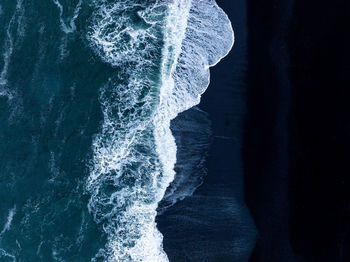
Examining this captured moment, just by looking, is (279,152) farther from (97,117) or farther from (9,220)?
(9,220)

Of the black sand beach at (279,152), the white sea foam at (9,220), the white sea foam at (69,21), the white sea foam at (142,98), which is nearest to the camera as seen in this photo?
the black sand beach at (279,152)

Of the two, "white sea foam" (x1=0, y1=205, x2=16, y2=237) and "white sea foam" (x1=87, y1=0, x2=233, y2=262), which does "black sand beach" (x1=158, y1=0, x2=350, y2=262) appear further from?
"white sea foam" (x1=0, y1=205, x2=16, y2=237)

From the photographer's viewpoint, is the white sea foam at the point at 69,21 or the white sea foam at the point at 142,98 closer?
the white sea foam at the point at 142,98

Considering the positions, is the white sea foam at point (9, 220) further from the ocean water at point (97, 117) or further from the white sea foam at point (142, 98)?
the white sea foam at point (142, 98)

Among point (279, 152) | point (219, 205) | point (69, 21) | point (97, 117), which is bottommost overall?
point (219, 205)

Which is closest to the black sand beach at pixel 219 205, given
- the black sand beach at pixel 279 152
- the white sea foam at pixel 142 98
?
the black sand beach at pixel 279 152

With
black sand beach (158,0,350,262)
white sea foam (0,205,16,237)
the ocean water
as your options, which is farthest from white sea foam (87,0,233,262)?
white sea foam (0,205,16,237)

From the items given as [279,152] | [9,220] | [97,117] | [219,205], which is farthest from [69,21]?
[279,152]
